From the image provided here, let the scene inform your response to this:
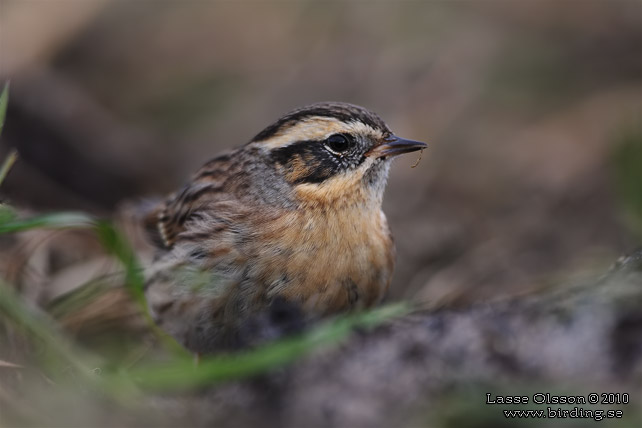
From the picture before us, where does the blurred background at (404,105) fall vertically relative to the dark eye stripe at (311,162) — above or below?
above

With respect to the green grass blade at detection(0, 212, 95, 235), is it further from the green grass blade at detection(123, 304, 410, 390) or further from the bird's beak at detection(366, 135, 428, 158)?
the bird's beak at detection(366, 135, 428, 158)

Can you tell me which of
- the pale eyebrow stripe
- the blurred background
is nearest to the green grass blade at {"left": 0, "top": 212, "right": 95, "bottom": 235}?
the pale eyebrow stripe

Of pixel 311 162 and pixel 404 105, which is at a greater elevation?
pixel 404 105

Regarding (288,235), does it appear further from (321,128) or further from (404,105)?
(404,105)

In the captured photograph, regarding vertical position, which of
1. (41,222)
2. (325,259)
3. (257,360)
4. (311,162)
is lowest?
(257,360)

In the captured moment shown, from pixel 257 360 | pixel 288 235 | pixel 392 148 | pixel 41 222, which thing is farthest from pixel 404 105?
pixel 257 360

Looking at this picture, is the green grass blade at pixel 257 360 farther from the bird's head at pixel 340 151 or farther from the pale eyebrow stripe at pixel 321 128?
the pale eyebrow stripe at pixel 321 128

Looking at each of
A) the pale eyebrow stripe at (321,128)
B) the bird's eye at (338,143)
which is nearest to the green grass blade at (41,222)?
the pale eyebrow stripe at (321,128)
